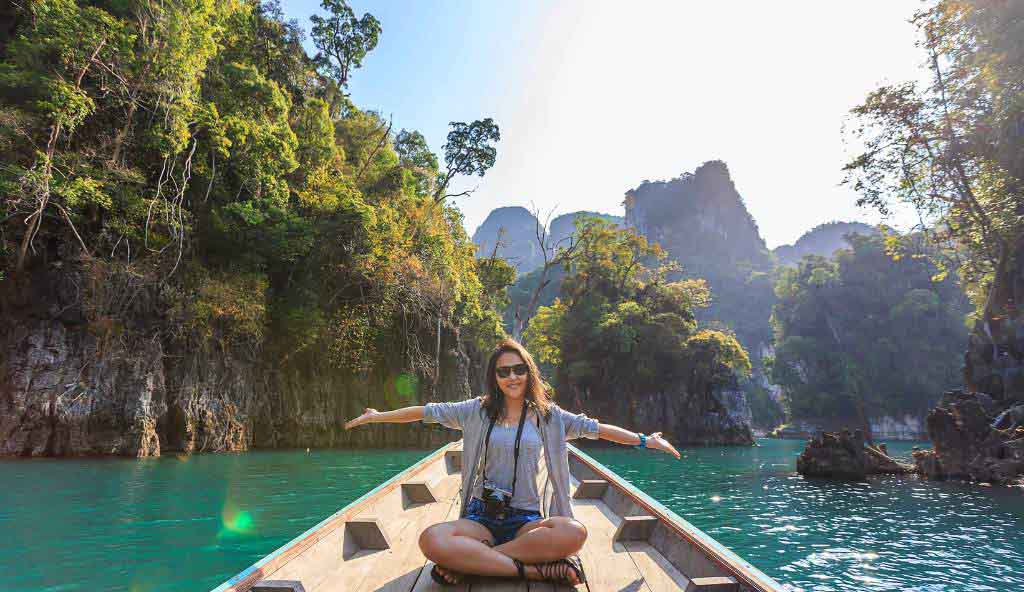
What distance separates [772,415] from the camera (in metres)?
56.6

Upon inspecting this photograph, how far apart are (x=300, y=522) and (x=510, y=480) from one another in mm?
4326

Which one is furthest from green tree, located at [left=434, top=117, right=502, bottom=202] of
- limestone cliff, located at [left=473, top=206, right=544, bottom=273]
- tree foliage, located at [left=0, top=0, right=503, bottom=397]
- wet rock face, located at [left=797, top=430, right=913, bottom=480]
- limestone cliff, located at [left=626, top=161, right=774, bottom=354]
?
limestone cliff, located at [left=473, top=206, right=544, bottom=273]

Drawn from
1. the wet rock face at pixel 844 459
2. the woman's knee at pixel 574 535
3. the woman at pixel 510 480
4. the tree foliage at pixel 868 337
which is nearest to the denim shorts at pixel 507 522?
the woman at pixel 510 480

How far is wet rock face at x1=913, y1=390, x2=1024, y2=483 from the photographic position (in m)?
11.7

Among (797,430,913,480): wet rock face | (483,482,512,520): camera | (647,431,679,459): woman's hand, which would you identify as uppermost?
(647,431,679,459): woman's hand

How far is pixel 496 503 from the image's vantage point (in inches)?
99.9

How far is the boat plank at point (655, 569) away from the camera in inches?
94.7

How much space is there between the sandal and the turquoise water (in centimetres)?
297

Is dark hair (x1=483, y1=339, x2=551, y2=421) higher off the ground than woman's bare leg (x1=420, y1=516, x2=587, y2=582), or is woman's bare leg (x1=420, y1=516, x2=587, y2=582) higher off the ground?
dark hair (x1=483, y1=339, x2=551, y2=421)

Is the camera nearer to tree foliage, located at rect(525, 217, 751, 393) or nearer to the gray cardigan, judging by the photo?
the gray cardigan

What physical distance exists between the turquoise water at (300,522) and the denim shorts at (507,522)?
267 cm

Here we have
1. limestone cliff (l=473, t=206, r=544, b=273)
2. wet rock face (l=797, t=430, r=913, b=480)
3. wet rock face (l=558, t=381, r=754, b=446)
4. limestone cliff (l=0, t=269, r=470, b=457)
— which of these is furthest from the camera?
limestone cliff (l=473, t=206, r=544, b=273)

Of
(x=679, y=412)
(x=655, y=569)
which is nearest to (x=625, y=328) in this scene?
(x=679, y=412)

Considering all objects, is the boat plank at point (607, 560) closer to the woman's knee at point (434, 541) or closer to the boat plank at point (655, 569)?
the boat plank at point (655, 569)
